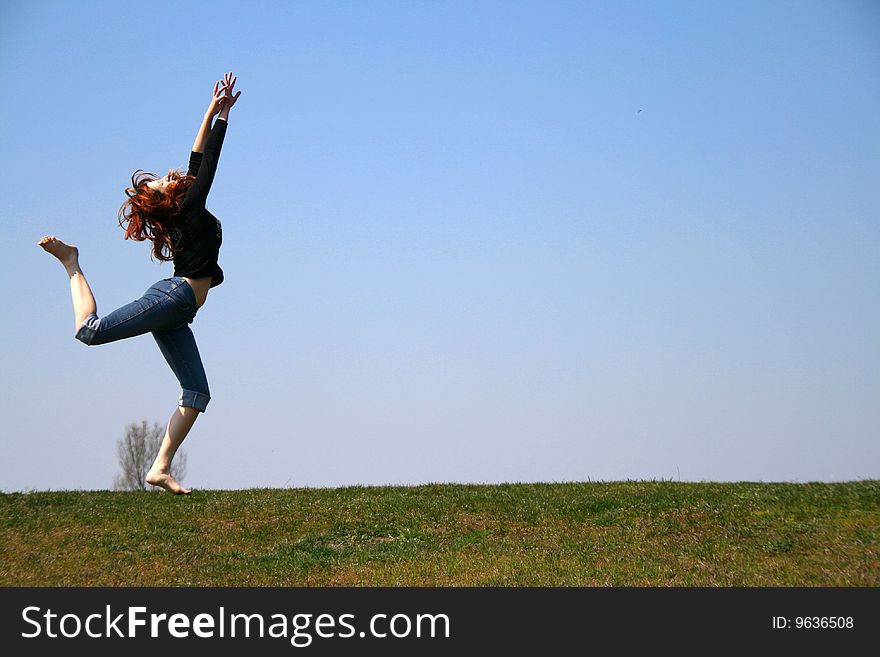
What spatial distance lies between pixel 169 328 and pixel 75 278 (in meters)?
0.81

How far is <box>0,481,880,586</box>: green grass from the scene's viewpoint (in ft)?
45.0

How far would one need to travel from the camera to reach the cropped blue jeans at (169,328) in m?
7.73

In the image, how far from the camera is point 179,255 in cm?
819

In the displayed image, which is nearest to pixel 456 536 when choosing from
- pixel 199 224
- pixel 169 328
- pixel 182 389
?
pixel 182 389

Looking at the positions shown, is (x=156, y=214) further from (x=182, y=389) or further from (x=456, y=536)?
(x=456, y=536)

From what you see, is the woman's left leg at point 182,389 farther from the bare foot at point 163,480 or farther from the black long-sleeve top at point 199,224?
→ the black long-sleeve top at point 199,224

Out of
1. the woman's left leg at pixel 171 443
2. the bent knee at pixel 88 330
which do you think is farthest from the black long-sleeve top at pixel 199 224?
the woman's left leg at pixel 171 443

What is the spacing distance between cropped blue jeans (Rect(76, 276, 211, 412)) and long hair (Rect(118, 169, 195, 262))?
0.30 metres

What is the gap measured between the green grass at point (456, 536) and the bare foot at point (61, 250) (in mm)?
7077

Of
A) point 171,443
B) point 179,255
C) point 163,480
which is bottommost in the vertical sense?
point 163,480

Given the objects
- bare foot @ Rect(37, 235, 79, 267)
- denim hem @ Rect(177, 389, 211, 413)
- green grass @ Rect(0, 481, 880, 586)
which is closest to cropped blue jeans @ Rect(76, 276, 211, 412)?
denim hem @ Rect(177, 389, 211, 413)
